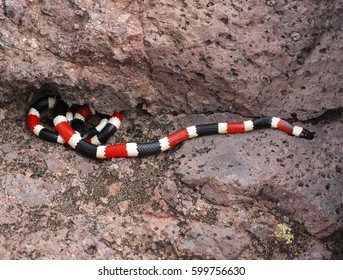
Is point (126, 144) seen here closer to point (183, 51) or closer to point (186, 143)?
point (186, 143)

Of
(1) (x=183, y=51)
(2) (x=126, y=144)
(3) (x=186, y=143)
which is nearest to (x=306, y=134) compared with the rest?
(3) (x=186, y=143)

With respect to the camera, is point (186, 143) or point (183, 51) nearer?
point (183, 51)

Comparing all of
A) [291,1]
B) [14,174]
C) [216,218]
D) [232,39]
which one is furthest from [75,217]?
[291,1]

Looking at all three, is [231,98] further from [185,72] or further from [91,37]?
[91,37]

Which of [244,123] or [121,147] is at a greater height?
[244,123]

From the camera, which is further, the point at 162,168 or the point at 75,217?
the point at 162,168

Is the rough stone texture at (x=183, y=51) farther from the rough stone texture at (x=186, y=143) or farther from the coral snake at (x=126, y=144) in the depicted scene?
the coral snake at (x=126, y=144)

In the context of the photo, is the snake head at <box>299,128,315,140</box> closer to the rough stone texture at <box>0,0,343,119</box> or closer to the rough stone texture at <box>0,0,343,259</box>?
the rough stone texture at <box>0,0,343,259</box>

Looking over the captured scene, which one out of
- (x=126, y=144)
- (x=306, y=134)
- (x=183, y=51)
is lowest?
(x=126, y=144)

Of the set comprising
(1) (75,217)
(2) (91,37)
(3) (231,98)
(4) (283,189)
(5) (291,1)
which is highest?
(5) (291,1)

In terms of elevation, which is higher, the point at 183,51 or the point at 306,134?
the point at 183,51
